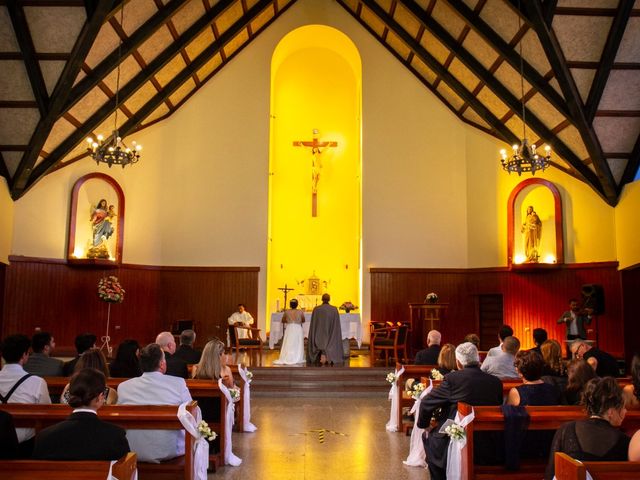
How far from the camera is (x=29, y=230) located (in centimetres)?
1137

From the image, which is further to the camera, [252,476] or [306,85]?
[306,85]

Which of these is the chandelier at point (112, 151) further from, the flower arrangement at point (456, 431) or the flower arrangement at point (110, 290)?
the flower arrangement at point (456, 431)

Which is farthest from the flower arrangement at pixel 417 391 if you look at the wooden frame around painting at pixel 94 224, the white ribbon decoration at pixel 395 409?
the wooden frame around painting at pixel 94 224

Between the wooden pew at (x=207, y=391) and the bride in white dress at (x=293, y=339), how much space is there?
5.33 meters

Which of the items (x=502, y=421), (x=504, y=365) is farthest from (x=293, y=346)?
(x=502, y=421)

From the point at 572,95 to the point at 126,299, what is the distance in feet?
30.7

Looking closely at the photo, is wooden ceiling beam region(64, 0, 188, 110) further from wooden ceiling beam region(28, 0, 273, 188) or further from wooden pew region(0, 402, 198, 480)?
wooden pew region(0, 402, 198, 480)

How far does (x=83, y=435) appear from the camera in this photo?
2826 millimetres

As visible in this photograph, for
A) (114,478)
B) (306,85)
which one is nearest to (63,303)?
(306,85)

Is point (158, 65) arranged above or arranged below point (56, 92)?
above

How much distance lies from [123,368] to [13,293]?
6.58m

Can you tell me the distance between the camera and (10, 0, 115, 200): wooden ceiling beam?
828 cm

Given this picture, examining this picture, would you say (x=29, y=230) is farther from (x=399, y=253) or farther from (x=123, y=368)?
(x=399, y=253)

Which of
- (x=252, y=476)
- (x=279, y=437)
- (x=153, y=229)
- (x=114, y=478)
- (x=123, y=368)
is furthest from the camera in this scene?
(x=153, y=229)
